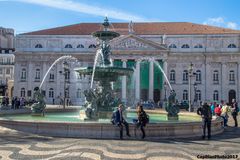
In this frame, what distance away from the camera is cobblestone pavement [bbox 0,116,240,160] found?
8.05 metres

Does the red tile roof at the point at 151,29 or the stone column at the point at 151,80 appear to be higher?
the red tile roof at the point at 151,29

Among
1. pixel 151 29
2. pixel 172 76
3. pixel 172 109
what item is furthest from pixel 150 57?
pixel 172 109

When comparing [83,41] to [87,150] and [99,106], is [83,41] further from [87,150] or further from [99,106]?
[87,150]

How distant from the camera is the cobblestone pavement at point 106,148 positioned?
8.05m

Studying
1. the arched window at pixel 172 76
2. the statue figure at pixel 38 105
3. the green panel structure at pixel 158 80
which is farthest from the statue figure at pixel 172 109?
the arched window at pixel 172 76

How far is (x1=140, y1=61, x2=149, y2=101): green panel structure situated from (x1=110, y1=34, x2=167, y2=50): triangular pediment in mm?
3054

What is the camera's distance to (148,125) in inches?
433

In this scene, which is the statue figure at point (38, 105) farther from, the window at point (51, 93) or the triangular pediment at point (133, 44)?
the window at point (51, 93)

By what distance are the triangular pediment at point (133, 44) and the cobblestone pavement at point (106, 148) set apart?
4229cm

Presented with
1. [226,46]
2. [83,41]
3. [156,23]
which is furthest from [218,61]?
[83,41]

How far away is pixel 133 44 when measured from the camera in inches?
2093

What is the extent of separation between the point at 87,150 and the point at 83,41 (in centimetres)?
4864

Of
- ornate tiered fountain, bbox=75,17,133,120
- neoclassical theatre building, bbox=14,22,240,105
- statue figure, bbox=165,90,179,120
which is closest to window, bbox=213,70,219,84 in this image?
neoclassical theatre building, bbox=14,22,240,105

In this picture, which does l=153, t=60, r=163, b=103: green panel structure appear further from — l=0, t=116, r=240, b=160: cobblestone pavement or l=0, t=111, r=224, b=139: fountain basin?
l=0, t=116, r=240, b=160: cobblestone pavement
